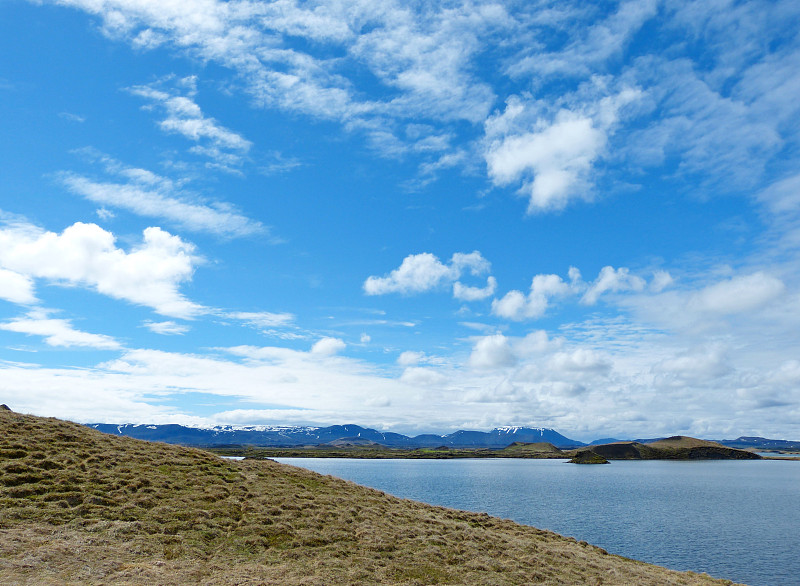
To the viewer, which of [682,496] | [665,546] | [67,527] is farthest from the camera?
[682,496]

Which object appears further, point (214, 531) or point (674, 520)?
point (674, 520)

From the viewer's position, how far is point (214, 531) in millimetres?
30703

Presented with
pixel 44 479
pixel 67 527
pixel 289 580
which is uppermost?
pixel 44 479

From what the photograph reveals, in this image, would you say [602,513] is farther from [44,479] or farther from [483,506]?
[44,479]

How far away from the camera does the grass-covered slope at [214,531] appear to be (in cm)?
2538

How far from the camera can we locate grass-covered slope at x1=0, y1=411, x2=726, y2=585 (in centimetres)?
2538

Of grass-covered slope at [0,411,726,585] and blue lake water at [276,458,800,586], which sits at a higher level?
grass-covered slope at [0,411,726,585]

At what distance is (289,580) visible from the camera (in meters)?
25.4

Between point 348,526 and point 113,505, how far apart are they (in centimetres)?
1569

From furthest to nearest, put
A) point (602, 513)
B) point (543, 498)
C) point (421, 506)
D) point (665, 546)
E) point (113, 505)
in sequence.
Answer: point (543, 498) → point (602, 513) → point (665, 546) → point (421, 506) → point (113, 505)

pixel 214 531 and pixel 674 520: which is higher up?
pixel 214 531

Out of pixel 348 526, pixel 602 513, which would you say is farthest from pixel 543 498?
pixel 348 526

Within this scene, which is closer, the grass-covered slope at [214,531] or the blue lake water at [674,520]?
the grass-covered slope at [214,531]

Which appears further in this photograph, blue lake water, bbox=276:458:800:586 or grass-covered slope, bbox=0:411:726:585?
blue lake water, bbox=276:458:800:586
